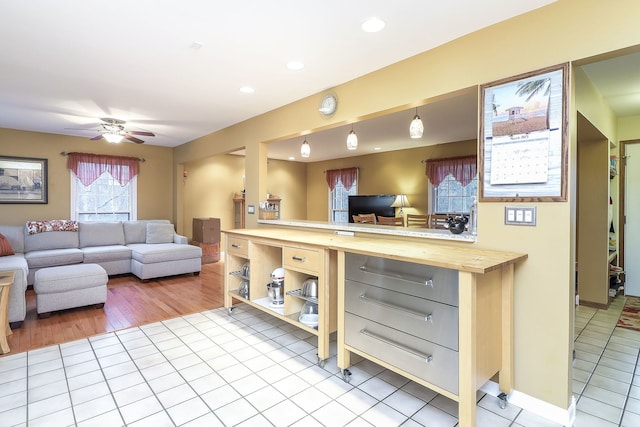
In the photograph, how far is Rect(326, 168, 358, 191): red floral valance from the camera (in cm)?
772

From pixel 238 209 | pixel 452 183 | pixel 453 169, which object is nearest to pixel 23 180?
pixel 238 209

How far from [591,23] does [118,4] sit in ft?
8.45

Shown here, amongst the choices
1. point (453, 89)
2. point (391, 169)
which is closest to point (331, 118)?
point (453, 89)

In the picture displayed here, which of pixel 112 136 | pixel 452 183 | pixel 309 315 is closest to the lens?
pixel 309 315

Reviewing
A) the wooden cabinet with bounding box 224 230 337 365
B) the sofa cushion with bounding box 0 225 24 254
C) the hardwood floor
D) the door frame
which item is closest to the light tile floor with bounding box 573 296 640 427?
the door frame

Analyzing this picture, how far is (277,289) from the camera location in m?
3.09

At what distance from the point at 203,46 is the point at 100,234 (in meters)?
4.35

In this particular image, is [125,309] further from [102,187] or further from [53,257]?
[102,187]

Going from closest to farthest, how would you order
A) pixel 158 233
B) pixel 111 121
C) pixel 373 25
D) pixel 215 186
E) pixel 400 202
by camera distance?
pixel 373 25, pixel 111 121, pixel 158 233, pixel 400 202, pixel 215 186

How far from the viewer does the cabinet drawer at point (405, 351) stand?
66.0 inches

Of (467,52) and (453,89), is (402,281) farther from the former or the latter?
(467,52)

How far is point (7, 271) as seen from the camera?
9.90 ft

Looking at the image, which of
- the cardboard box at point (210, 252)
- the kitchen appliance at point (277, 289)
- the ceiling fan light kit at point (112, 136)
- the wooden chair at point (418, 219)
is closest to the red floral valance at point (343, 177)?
the wooden chair at point (418, 219)

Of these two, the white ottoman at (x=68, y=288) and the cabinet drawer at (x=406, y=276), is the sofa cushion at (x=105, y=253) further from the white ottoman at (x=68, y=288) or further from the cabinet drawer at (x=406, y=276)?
the cabinet drawer at (x=406, y=276)
